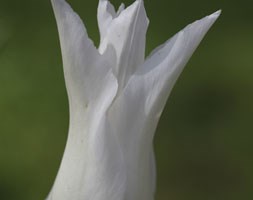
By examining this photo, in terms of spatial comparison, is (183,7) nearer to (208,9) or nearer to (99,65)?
(208,9)

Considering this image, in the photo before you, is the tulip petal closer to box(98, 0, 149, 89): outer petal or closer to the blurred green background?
box(98, 0, 149, 89): outer petal

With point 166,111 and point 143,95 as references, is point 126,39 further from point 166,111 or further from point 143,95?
point 166,111

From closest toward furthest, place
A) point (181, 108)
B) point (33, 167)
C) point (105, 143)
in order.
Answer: point (105, 143), point (33, 167), point (181, 108)

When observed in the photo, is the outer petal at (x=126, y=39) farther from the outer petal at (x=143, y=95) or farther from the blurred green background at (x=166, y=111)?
the blurred green background at (x=166, y=111)

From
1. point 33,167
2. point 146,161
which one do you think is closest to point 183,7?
point 33,167

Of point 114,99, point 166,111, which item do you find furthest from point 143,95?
point 166,111

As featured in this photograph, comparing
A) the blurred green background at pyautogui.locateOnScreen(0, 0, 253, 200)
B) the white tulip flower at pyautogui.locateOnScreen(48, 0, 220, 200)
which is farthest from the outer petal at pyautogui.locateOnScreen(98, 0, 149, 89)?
the blurred green background at pyautogui.locateOnScreen(0, 0, 253, 200)

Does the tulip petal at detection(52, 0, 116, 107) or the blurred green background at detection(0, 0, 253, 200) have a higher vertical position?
the tulip petal at detection(52, 0, 116, 107)
